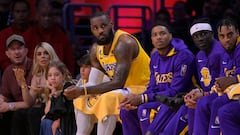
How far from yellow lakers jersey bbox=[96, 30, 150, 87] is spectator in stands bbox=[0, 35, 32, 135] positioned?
1227mm

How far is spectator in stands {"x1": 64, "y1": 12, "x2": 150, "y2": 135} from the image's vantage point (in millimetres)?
7629

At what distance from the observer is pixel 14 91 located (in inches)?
360

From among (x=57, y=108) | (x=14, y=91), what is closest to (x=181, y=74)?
(x=57, y=108)

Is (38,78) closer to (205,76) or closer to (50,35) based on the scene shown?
(50,35)

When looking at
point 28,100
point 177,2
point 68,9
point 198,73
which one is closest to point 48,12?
point 68,9

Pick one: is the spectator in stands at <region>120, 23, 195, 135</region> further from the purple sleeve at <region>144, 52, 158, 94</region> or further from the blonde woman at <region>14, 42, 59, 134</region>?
the blonde woman at <region>14, 42, 59, 134</region>

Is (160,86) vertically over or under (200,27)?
under

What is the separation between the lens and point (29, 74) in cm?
917

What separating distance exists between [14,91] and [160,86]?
7.30 feet

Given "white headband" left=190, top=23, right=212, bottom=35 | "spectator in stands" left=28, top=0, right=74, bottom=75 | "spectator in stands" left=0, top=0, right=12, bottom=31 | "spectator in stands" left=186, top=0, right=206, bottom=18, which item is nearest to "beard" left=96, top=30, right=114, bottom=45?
"white headband" left=190, top=23, right=212, bottom=35

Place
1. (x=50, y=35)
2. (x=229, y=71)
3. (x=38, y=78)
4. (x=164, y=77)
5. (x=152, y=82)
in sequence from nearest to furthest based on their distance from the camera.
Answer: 1. (x=229, y=71)
2. (x=164, y=77)
3. (x=152, y=82)
4. (x=38, y=78)
5. (x=50, y=35)

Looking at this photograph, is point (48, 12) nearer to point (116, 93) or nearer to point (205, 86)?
point (116, 93)

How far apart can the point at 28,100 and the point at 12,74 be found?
50cm

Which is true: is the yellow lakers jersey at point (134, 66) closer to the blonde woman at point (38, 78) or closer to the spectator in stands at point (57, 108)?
the spectator in stands at point (57, 108)
